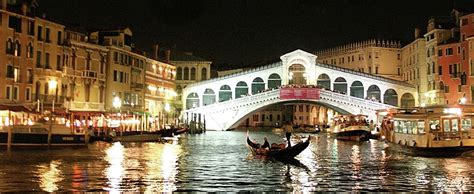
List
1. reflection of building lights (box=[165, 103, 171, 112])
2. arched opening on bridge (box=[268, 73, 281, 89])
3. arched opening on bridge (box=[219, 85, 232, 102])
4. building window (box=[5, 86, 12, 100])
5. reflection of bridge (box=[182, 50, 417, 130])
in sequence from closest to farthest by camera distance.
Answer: building window (box=[5, 86, 12, 100]) → reflection of bridge (box=[182, 50, 417, 130]) → reflection of building lights (box=[165, 103, 171, 112]) → arched opening on bridge (box=[268, 73, 281, 89]) → arched opening on bridge (box=[219, 85, 232, 102])

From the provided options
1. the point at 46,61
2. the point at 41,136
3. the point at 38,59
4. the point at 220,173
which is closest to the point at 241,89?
the point at 46,61

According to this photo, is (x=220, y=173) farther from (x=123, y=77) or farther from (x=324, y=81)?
(x=324, y=81)

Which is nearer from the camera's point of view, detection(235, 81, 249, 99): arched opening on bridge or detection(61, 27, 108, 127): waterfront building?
detection(61, 27, 108, 127): waterfront building

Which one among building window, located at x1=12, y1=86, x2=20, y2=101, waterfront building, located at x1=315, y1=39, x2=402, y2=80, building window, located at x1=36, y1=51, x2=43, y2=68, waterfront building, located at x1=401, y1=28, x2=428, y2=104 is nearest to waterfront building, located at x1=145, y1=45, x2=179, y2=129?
building window, located at x1=36, y1=51, x2=43, y2=68

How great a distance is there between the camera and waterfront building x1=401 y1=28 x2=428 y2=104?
46344 millimetres

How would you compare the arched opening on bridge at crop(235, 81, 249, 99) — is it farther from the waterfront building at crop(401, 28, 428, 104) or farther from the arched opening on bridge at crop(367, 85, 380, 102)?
the waterfront building at crop(401, 28, 428, 104)

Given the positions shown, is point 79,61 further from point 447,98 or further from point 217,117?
point 447,98

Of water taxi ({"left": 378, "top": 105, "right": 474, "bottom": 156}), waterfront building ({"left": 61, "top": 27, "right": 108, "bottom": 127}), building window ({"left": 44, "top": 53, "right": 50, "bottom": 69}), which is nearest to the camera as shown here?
water taxi ({"left": 378, "top": 105, "right": 474, "bottom": 156})

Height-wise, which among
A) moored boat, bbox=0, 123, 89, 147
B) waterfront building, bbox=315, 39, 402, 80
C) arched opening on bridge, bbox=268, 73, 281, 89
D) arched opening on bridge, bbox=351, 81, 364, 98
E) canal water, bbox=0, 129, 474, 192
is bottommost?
canal water, bbox=0, 129, 474, 192

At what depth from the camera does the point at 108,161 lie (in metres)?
19.0

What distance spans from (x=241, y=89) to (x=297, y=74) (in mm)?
5176

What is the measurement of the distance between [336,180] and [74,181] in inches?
245

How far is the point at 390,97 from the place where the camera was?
51.3m

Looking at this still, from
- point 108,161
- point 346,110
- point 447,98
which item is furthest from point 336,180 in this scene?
point 346,110
